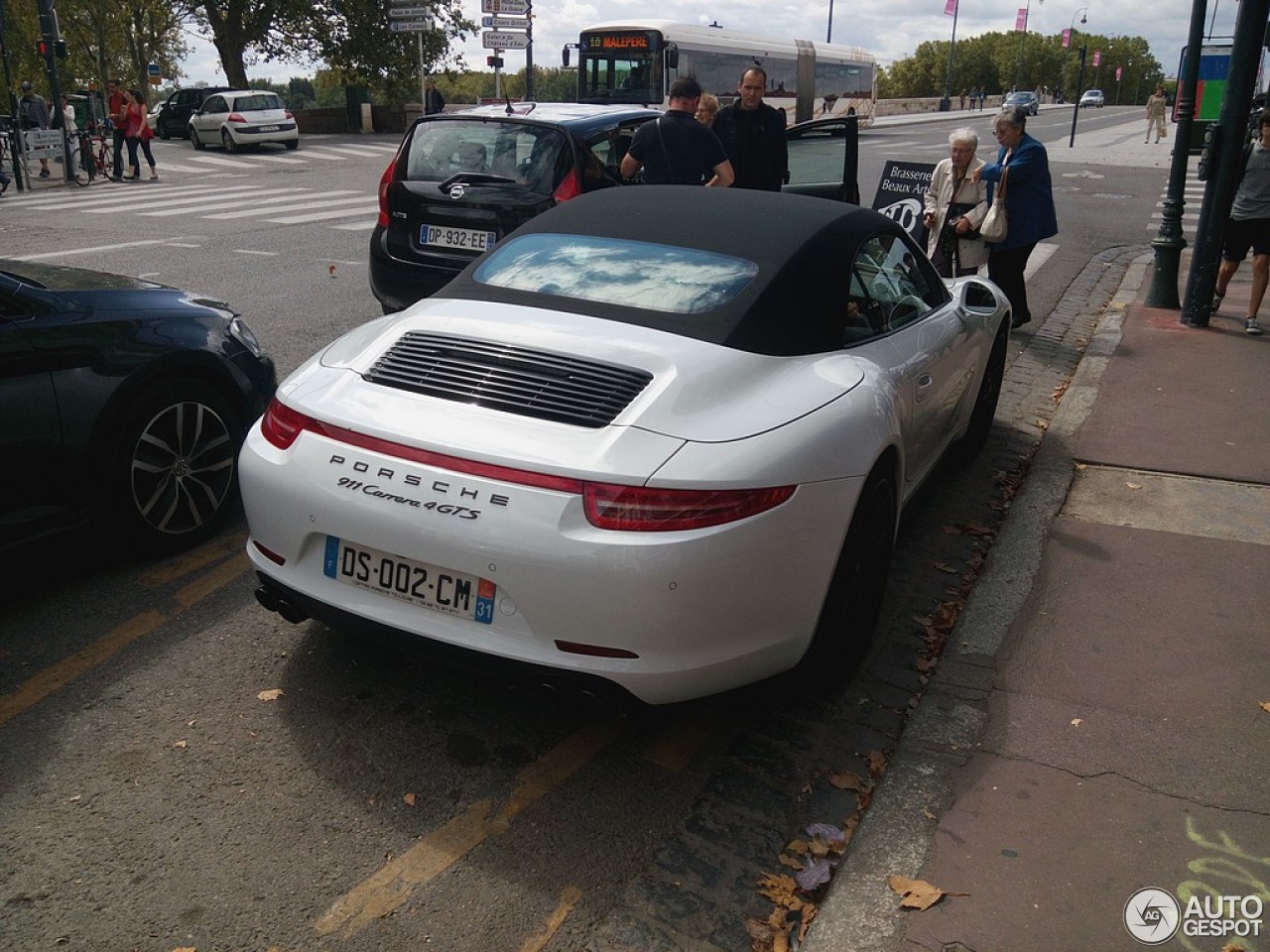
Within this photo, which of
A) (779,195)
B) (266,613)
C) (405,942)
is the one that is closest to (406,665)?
(266,613)

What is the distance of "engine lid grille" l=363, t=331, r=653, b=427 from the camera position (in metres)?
3.25

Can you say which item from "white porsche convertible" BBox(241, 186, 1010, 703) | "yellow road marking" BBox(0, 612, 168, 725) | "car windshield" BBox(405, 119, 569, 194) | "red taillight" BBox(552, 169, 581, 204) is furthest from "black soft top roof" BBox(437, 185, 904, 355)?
"car windshield" BBox(405, 119, 569, 194)

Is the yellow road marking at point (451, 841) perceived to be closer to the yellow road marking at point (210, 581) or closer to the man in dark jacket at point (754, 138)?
the yellow road marking at point (210, 581)

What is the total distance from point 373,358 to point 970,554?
284cm

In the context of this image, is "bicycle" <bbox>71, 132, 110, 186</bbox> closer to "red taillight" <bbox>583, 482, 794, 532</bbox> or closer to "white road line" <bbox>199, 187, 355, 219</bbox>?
"white road line" <bbox>199, 187, 355, 219</bbox>

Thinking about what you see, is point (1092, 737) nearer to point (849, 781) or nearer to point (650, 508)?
point (849, 781)

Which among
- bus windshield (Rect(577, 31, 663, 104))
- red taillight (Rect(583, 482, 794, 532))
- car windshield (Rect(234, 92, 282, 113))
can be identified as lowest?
red taillight (Rect(583, 482, 794, 532))

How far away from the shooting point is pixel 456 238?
7.64m

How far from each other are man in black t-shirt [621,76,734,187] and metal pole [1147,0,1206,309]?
14.6 feet

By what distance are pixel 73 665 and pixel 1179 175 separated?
9.50 metres

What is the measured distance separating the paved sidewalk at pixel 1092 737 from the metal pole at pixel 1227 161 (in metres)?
3.73

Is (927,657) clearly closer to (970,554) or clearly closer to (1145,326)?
(970,554)

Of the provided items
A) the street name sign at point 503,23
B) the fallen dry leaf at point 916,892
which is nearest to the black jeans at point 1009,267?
the fallen dry leaf at point 916,892

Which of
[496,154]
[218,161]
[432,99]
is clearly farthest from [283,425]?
[432,99]
